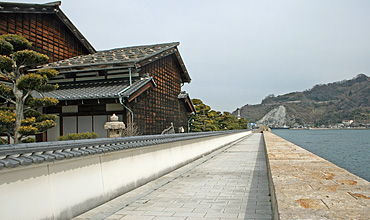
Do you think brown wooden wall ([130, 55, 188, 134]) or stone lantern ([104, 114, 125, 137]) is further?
brown wooden wall ([130, 55, 188, 134])

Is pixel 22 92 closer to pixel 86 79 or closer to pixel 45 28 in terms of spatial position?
pixel 86 79

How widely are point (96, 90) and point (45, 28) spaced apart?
6.14 meters

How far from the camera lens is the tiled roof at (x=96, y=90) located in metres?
16.0

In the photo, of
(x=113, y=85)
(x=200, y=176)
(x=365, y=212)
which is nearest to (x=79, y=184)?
(x=365, y=212)

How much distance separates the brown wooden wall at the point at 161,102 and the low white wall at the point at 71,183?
1039 centimetres

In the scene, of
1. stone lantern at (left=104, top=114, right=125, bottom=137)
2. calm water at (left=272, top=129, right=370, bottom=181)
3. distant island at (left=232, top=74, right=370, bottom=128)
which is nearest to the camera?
stone lantern at (left=104, top=114, right=125, bottom=137)

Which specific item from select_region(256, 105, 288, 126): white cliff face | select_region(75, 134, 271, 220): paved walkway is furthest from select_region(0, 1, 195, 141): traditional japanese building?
select_region(256, 105, 288, 126): white cliff face

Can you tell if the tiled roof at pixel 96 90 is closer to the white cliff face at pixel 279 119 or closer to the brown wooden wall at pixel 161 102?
the brown wooden wall at pixel 161 102

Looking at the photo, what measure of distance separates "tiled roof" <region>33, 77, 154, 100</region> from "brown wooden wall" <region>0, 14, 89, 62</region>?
9.51 feet

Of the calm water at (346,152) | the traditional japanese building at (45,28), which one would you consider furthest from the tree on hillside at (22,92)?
the calm water at (346,152)

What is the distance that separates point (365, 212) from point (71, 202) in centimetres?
419

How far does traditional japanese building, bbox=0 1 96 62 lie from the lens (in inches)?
639

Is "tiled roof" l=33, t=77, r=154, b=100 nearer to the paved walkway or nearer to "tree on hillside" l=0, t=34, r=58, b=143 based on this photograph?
"tree on hillside" l=0, t=34, r=58, b=143

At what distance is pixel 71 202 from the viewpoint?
4.66 metres
